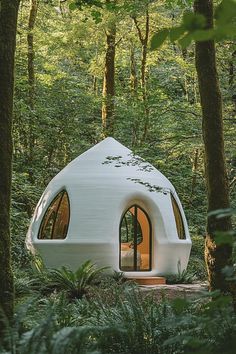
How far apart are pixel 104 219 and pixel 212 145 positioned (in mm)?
8552

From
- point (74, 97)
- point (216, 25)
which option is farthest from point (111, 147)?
point (216, 25)

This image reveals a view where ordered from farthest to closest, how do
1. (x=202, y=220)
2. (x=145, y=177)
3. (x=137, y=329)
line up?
(x=202, y=220) → (x=145, y=177) → (x=137, y=329)

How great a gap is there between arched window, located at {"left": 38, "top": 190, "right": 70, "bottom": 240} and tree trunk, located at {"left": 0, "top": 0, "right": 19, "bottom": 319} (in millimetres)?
10037

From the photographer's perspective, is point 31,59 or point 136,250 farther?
point 31,59

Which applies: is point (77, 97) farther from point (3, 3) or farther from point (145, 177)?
point (3, 3)

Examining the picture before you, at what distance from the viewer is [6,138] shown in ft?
15.5

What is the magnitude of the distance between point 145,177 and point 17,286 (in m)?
5.53

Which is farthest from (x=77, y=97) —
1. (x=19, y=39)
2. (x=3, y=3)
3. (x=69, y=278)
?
(x=3, y=3)

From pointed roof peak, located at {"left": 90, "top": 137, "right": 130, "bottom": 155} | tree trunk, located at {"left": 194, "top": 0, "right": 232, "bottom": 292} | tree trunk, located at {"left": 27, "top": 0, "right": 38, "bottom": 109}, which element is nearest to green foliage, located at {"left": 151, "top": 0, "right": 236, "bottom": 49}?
tree trunk, located at {"left": 194, "top": 0, "right": 232, "bottom": 292}

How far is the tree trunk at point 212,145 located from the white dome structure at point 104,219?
26.5 ft

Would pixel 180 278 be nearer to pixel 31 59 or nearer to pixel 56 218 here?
pixel 56 218

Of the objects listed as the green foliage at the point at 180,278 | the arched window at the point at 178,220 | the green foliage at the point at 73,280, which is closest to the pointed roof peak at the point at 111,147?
the arched window at the point at 178,220

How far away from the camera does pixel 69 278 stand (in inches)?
439

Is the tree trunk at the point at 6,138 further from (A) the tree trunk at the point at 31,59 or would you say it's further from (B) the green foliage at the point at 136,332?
(A) the tree trunk at the point at 31,59
